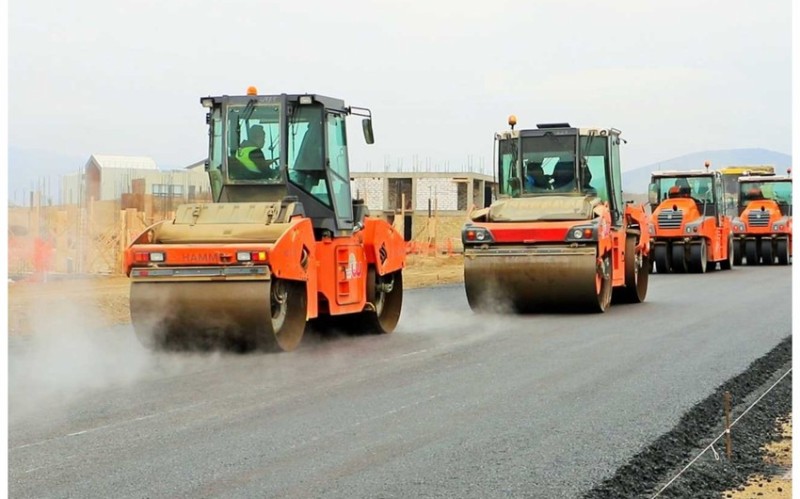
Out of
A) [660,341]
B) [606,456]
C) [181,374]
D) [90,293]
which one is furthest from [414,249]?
[606,456]

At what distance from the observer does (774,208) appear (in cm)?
3572

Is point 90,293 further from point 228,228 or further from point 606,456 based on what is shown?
point 606,456

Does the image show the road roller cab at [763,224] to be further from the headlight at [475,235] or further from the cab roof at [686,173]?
the headlight at [475,235]

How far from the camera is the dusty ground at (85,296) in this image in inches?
675

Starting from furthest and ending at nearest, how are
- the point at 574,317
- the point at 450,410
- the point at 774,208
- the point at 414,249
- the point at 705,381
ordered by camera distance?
the point at 414,249 → the point at 774,208 → the point at 574,317 → the point at 705,381 → the point at 450,410

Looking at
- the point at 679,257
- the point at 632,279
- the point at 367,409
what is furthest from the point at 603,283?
the point at 679,257

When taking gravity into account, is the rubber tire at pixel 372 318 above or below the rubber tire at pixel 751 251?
below

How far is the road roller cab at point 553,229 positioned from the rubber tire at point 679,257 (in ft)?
34.5

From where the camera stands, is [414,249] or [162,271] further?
[414,249]

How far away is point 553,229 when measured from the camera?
53.9ft

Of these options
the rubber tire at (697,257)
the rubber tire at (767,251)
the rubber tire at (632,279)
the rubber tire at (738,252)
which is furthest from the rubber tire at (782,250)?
the rubber tire at (632,279)

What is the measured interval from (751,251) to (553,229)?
20.4 metres

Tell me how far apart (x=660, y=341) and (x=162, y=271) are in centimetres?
559

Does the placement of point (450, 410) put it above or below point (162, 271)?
below
